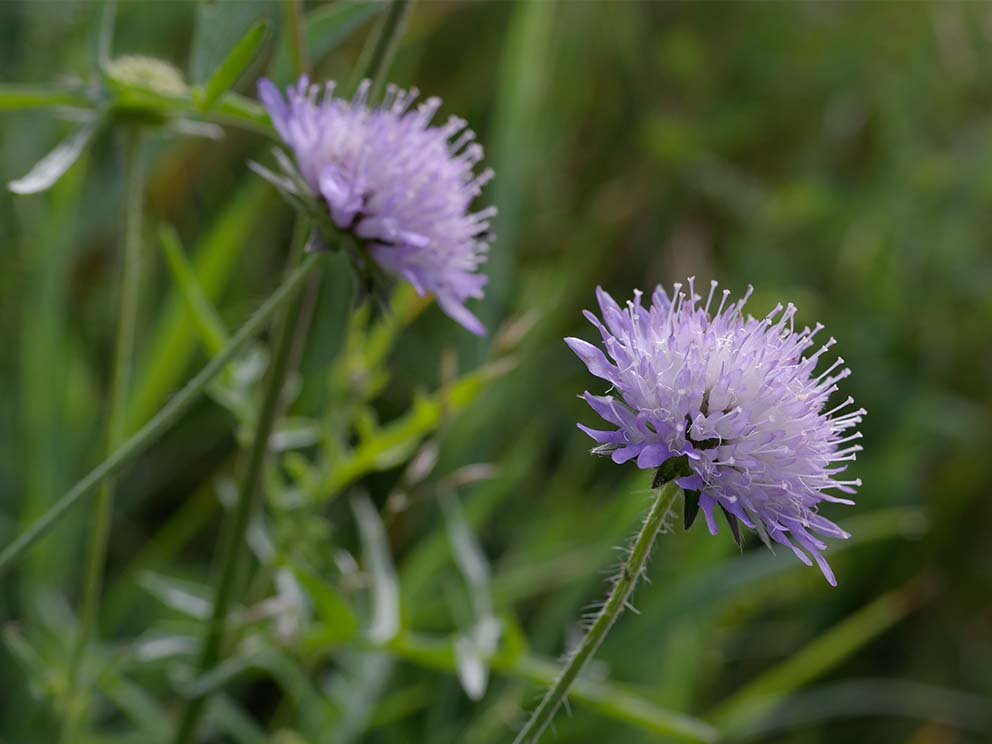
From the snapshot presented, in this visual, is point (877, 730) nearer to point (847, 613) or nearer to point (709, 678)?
point (847, 613)

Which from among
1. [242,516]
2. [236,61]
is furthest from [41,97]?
[242,516]

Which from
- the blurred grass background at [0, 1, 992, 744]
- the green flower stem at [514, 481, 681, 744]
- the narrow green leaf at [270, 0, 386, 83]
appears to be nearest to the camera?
the green flower stem at [514, 481, 681, 744]

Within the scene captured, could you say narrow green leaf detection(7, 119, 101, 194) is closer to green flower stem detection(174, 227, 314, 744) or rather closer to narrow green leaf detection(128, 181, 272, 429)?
green flower stem detection(174, 227, 314, 744)

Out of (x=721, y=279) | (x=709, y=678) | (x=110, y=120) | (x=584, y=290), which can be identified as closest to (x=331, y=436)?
(x=110, y=120)

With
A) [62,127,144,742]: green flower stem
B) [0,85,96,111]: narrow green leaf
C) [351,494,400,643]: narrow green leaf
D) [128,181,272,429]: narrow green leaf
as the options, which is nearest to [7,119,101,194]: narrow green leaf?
[0,85,96,111]: narrow green leaf

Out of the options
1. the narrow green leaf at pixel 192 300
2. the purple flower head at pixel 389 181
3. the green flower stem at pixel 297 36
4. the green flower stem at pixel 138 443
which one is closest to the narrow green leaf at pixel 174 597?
the narrow green leaf at pixel 192 300

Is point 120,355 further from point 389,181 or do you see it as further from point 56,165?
point 389,181
